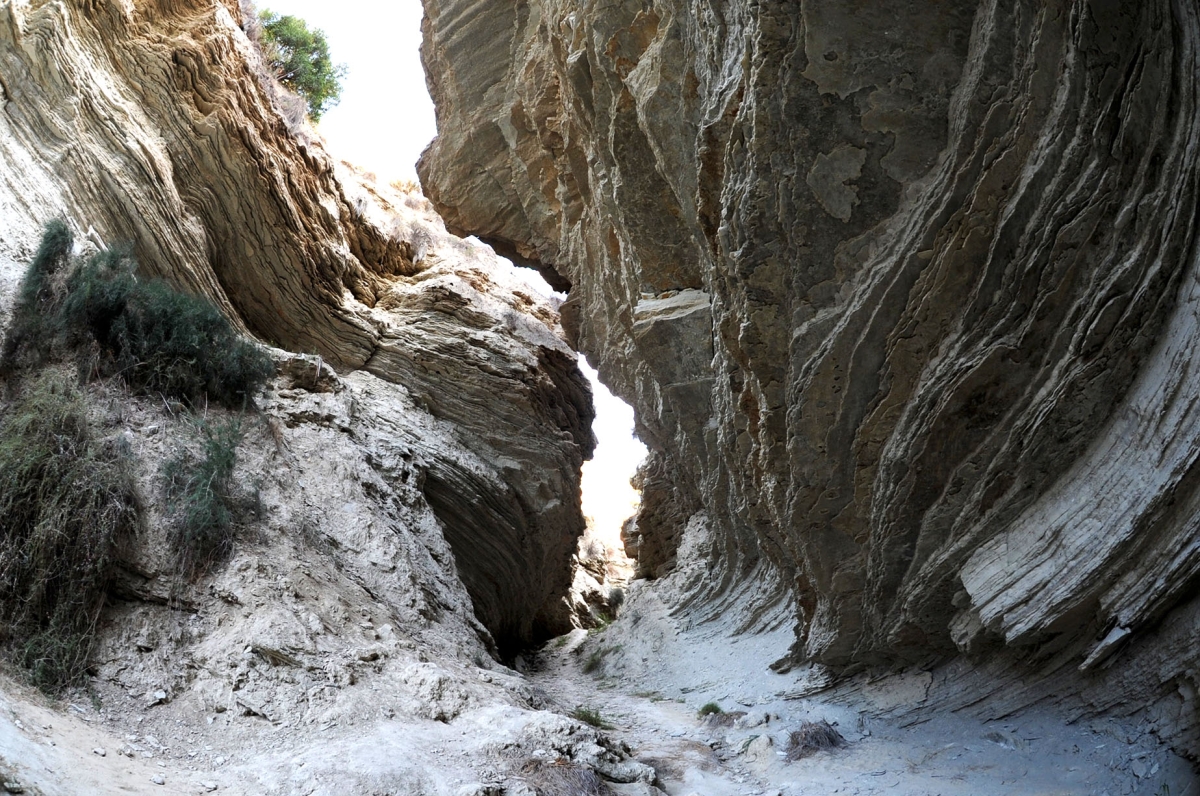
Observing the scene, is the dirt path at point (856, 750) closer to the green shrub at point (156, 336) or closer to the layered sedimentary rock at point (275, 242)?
the layered sedimentary rock at point (275, 242)

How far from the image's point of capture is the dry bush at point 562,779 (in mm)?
5660

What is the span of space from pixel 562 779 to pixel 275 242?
1013cm

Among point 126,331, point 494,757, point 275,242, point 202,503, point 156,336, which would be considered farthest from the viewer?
point 275,242

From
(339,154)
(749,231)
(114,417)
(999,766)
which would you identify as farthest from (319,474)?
(339,154)

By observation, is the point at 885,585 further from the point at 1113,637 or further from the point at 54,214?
the point at 54,214

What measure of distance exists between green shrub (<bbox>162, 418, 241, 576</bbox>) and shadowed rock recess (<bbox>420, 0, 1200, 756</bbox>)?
15.4ft

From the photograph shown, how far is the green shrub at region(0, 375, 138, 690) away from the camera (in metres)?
6.12

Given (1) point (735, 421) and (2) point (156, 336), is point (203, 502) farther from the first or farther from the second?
(1) point (735, 421)

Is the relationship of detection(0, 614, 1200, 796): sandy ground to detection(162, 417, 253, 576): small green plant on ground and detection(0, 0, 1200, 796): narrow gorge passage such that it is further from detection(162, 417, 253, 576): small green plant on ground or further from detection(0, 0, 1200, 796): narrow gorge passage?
detection(162, 417, 253, 576): small green plant on ground

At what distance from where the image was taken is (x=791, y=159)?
6152mm

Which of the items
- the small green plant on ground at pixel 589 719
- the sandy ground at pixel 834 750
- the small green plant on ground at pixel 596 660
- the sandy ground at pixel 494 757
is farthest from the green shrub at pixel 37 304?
the small green plant on ground at pixel 596 660

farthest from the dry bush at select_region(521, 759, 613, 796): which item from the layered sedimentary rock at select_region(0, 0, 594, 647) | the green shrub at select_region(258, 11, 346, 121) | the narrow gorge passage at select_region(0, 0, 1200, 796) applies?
the green shrub at select_region(258, 11, 346, 121)

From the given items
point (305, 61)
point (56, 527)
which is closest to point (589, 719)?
point (56, 527)

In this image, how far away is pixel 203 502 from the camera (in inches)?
297
